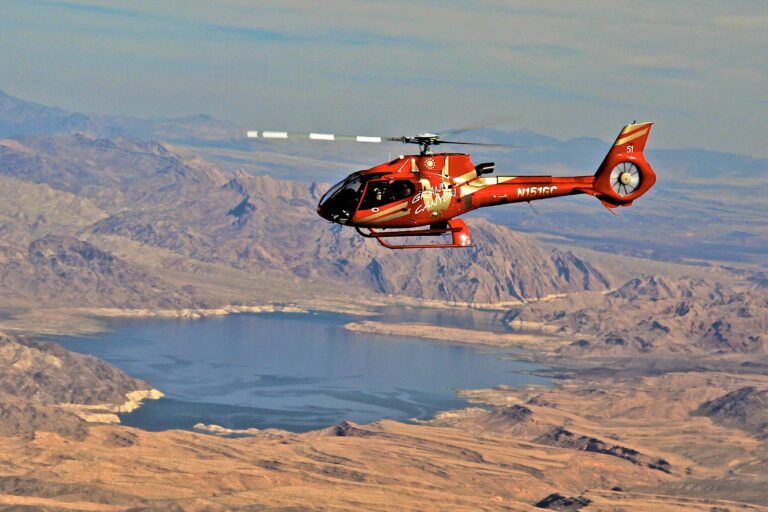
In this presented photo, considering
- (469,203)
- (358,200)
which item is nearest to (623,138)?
(469,203)

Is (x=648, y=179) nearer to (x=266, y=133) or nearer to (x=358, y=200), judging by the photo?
(x=358, y=200)

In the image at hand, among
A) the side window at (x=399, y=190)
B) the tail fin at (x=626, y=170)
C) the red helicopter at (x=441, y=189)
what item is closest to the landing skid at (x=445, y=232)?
the red helicopter at (x=441, y=189)

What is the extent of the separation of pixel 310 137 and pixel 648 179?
29.9m

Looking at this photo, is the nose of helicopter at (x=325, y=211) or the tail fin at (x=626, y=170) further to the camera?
the tail fin at (x=626, y=170)

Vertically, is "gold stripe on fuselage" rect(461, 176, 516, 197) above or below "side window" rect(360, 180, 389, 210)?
above

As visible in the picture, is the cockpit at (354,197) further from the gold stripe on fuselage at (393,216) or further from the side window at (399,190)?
the gold stripe on fuselage at (393,216)

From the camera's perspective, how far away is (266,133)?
76750 millimetres

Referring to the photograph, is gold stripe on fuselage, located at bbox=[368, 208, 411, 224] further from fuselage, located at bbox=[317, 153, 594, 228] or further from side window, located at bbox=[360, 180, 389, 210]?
side window, located at bbox=[360, 180, 389, 210]

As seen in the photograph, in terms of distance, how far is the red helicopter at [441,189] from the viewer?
287 feet

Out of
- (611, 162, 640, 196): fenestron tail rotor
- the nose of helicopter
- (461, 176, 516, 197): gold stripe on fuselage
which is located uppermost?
(611, 162, 640, 196): fenestron tail rotor

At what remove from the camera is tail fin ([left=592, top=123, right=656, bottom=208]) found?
94.6 m

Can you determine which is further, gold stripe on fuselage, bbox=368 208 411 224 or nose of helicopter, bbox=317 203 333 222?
gold stripe on fuselage, bbox=368 208 411 224

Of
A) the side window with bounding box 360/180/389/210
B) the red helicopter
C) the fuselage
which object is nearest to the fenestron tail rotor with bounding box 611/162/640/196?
the red helicopter

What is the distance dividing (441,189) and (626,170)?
47.2 ft
